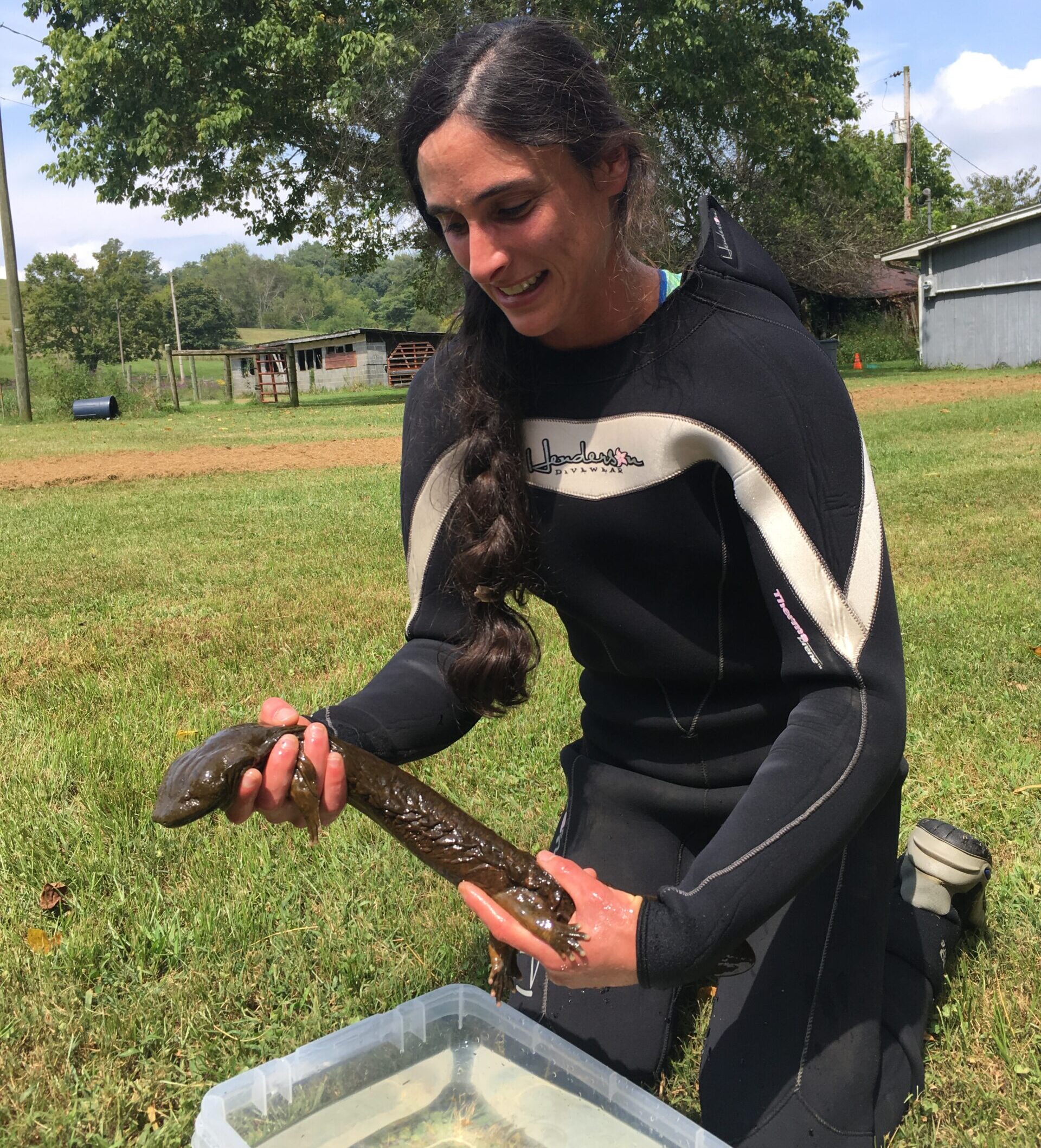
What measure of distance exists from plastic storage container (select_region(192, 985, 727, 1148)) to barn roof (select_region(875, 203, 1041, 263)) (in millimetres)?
30629

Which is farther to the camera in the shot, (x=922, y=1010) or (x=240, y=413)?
(x=240, y=413)

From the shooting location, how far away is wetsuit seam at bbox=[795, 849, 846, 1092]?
2262mm

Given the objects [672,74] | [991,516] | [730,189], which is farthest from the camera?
[730,189]

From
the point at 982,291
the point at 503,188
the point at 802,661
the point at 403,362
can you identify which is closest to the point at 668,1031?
the point at 802,661

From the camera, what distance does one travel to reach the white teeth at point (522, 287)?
218 centimetres

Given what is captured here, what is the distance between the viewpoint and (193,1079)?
7.98ft

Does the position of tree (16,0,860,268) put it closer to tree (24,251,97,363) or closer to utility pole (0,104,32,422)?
utility pole (0,104,32,422)

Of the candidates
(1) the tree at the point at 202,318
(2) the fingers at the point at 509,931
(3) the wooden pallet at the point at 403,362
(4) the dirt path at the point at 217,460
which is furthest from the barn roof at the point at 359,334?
(1) the tree at the point at 202,318

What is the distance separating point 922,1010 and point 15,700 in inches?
151

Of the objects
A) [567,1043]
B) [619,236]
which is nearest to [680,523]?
[619,236]

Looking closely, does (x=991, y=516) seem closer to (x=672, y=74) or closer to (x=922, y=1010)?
(x=922, y=1010)

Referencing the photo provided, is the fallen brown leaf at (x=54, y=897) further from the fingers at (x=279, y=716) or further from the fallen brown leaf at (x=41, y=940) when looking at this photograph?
the fingers at (x=279, y=716)

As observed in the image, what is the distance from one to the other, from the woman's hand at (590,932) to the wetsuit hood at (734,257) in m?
1.28

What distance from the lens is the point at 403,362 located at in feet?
152
